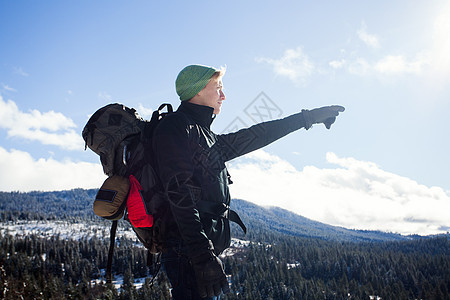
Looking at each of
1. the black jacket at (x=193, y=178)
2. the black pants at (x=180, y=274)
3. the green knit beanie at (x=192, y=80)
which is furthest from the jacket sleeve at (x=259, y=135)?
the black pants at (x=180, y=274)

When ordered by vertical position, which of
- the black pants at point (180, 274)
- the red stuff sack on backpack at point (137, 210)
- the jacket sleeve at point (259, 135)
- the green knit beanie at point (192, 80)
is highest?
the green knit beanie at point (192, 80)

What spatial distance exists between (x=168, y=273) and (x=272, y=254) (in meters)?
148

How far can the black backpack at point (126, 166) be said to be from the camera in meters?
2.78

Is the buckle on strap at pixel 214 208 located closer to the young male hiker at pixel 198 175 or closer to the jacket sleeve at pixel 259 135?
the young male hiker at pixel 198 175

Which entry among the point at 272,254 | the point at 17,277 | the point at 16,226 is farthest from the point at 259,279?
the point at 16,226

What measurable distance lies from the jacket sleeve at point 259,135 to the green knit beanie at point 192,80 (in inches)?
23.3

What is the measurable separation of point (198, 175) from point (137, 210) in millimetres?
605

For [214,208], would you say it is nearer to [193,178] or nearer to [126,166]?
[193,178]

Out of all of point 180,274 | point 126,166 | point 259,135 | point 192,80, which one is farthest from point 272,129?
point 180,274

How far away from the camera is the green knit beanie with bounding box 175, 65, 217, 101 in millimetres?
3248

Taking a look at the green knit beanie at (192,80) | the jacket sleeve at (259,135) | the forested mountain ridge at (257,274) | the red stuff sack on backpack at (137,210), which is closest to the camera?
the red stuff sack on backpack at (137,210)

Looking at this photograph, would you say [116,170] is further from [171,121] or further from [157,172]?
[171,121]

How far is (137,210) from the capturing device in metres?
2.74

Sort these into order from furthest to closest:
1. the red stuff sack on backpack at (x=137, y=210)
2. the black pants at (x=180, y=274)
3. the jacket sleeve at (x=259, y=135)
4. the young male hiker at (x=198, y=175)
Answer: the jacket sleeve at (x=259, y=135) < the red stuff sack on backpack at (x=137, y=210) < the black pants at (x=180, y=274) < the young male hiker at (x=198, y=175)
